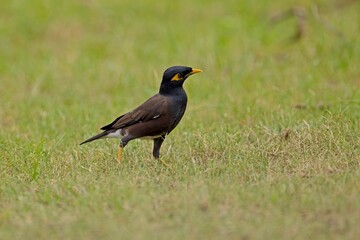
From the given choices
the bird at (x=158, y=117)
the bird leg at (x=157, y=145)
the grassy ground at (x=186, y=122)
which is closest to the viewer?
the grassy ground at (x=186, y=122)

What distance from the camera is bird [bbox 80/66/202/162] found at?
7789 millimetres

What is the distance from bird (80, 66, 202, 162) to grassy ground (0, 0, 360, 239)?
0.76 feet

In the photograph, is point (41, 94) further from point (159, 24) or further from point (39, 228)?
point (39, 228)

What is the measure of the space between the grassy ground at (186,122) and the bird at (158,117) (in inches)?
9.1

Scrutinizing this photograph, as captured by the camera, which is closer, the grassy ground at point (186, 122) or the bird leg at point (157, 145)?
the grassy ground at point (186, 122)

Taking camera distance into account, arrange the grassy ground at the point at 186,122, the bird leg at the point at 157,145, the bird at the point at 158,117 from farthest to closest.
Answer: the bird leg at the point at 157,145
the bird at the point at 158,117
the grassy ground at the point at 186,122

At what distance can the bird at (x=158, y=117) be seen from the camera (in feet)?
25.6

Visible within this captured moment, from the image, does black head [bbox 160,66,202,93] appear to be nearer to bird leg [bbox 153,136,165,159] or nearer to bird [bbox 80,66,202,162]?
bird [bbox 80,66,202,162]

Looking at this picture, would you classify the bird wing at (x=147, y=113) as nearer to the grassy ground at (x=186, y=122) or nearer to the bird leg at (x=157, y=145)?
the bird leg at (x=157, y=145)

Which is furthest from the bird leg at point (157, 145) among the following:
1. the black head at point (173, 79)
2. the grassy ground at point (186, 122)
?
the black head at point (173, 79)

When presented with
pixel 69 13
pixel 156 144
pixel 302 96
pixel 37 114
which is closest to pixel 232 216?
pixel 156 144

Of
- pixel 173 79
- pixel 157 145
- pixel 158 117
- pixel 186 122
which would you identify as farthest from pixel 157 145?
pixel 186 122

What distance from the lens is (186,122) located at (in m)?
9.66

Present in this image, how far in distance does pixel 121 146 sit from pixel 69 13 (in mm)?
7846
